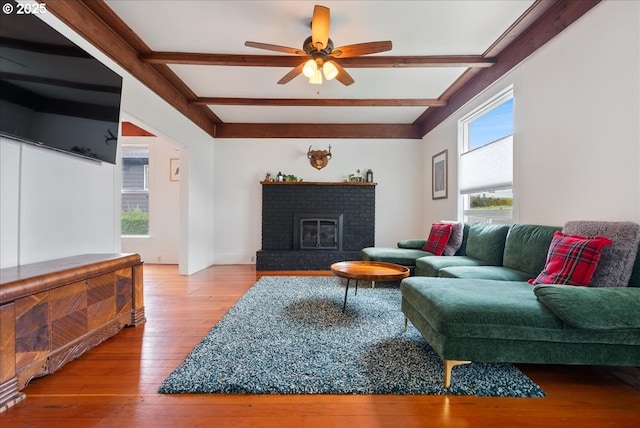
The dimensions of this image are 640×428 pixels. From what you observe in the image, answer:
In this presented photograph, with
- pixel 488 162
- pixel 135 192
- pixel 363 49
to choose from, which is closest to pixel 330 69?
pixel 363 49

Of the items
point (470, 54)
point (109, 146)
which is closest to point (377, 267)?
point (470, 54)

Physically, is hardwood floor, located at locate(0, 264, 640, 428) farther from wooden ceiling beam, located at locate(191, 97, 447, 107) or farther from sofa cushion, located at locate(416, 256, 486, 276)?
wooden ceiling beam, located at locate(191, 97, 447, 107)

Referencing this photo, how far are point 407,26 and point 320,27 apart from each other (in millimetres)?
845

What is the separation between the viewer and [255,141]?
5.25 m

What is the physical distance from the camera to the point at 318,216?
5047 mm

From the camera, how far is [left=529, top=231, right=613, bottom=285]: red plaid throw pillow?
1.63 metres

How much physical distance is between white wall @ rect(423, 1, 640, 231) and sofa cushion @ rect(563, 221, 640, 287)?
0.64 ft

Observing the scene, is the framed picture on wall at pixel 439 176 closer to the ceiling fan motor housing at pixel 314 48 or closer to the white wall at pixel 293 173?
the white wall at pixel 293 173

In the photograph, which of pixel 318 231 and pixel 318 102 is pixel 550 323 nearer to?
pixel 318 102

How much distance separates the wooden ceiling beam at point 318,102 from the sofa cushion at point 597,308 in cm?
345

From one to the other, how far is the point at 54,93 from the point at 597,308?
347 cm

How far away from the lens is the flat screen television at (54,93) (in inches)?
62.7

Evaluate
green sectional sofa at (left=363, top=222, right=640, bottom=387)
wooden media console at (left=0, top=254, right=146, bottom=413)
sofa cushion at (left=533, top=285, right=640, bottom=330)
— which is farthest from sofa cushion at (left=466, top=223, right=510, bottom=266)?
wooden media console at (left=0, top=254, right=146, bottom=413)

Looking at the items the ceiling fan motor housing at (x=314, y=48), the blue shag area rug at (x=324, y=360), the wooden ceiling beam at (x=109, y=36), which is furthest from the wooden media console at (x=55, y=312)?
the ceiling fan motor housing at (x=314, y=48)
